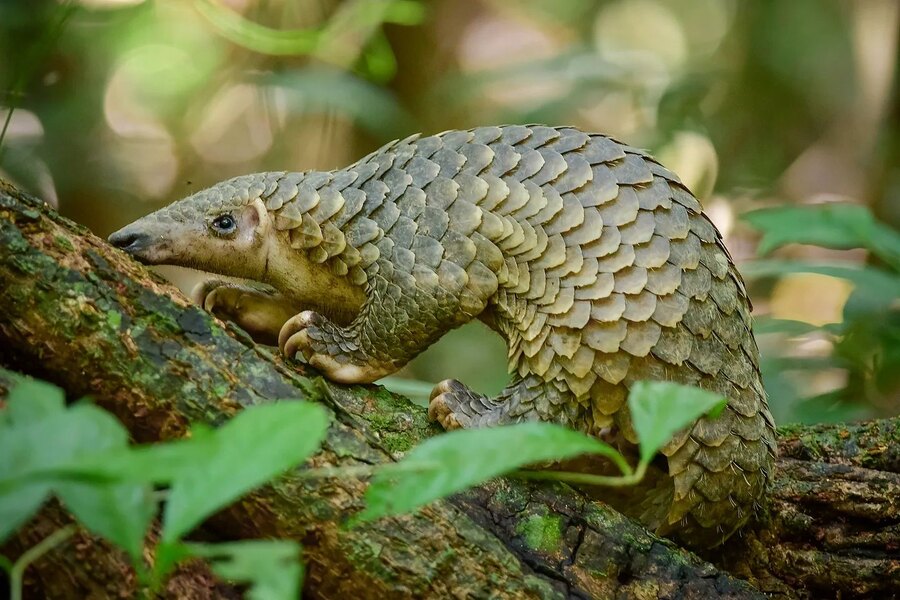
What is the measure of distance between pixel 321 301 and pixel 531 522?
1.03 metres

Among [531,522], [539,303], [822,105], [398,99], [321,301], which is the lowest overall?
[531,522]

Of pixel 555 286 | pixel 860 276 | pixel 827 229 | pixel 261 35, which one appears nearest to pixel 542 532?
pixel 555 286

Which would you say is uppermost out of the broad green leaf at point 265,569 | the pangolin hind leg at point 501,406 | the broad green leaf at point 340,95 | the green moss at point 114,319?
the broad green leaf at point 340,95

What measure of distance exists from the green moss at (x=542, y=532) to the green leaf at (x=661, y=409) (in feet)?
3.05

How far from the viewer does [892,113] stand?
18.0ft

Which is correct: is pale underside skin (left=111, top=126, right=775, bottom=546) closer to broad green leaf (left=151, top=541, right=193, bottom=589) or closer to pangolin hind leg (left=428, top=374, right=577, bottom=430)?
pangolin hind leg (left=428, top=374, right=577, bottom=430)

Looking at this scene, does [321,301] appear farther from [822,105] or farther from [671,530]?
[822,105]

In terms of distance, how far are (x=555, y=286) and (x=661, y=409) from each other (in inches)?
45.6

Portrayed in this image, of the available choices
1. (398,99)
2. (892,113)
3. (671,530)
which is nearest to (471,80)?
(398,99)

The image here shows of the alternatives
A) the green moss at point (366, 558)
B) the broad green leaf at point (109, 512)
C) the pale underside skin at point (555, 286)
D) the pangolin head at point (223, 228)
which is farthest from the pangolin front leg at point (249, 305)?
the broad green leaf at point (109, 512)

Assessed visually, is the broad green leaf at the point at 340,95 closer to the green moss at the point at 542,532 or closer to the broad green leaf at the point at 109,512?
the green moss at the point at 542,532

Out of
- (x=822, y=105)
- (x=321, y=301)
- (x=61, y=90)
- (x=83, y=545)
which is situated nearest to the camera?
(x=83, y=545)

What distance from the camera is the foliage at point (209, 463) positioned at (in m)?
1.09

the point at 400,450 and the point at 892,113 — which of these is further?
the point at 892,113
